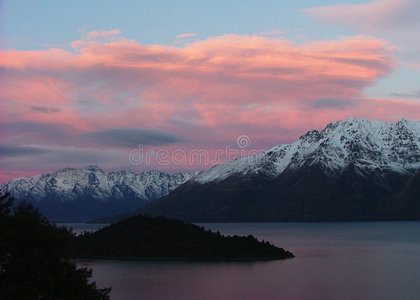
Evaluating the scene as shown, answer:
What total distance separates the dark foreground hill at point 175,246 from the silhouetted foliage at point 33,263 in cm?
12180

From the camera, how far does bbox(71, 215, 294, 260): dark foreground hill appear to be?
180m

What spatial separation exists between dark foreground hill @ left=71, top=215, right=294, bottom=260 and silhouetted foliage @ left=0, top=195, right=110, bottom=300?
122 meters

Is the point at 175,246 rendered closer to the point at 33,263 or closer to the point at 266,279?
the point at 266,279

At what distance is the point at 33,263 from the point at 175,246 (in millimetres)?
132453

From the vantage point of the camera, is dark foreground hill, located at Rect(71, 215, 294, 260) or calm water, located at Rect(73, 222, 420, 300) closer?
calm water, located at Rect(73, 222, 420, 300)

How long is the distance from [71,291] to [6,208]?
9.76 m

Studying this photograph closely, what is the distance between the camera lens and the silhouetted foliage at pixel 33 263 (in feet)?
178

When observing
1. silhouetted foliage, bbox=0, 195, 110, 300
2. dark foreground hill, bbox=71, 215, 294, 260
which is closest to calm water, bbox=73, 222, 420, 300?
dark foreground hill, bbox=71, 215, 294, 260

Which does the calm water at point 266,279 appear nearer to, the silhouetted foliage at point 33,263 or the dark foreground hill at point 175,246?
the dark foreground hill at point 175,246

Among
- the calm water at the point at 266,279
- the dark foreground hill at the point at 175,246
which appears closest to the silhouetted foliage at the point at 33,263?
the calm water at the point at 266,279

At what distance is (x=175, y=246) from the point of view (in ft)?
612

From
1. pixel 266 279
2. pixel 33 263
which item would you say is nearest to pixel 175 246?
pixel 266 279

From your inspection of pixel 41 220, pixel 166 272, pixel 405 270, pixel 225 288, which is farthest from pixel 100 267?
Answer: pixel 41 220

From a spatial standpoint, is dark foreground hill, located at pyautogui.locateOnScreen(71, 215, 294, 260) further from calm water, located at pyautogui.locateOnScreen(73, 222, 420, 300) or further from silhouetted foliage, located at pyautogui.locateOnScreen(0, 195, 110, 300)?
silhouetted foliage, located at pyautogui.locateOnScreen(0, 195, 110, 300)
